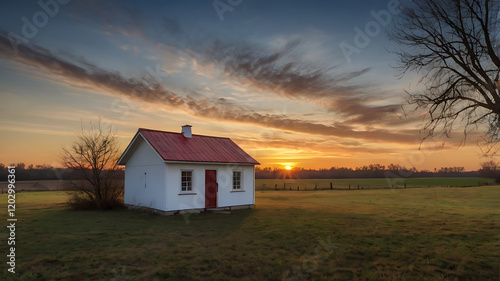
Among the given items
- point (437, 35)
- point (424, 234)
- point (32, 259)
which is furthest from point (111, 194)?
point (437, 35)

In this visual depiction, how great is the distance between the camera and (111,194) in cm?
2361

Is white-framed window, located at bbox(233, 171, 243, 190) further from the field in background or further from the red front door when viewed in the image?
the field in background

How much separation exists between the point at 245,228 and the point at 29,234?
909 centimetres

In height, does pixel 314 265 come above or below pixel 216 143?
below

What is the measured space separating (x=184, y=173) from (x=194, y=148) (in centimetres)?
239

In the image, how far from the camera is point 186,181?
19.8 meters

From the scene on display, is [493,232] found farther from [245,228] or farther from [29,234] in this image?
[29,234]

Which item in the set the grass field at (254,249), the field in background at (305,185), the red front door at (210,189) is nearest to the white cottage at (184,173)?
the red front door at (210,189)

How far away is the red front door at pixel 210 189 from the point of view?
2050cm

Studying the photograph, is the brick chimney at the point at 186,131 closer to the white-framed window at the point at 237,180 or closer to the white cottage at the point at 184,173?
the white cottage at the point at 184,173

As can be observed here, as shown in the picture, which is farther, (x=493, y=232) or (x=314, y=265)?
(x=493, y=232)

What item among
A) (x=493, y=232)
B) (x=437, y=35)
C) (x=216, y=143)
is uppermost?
(x=437, y=35)

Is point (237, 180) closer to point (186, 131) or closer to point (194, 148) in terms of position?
point (194, 148)

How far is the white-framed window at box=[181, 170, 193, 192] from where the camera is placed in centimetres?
1970
